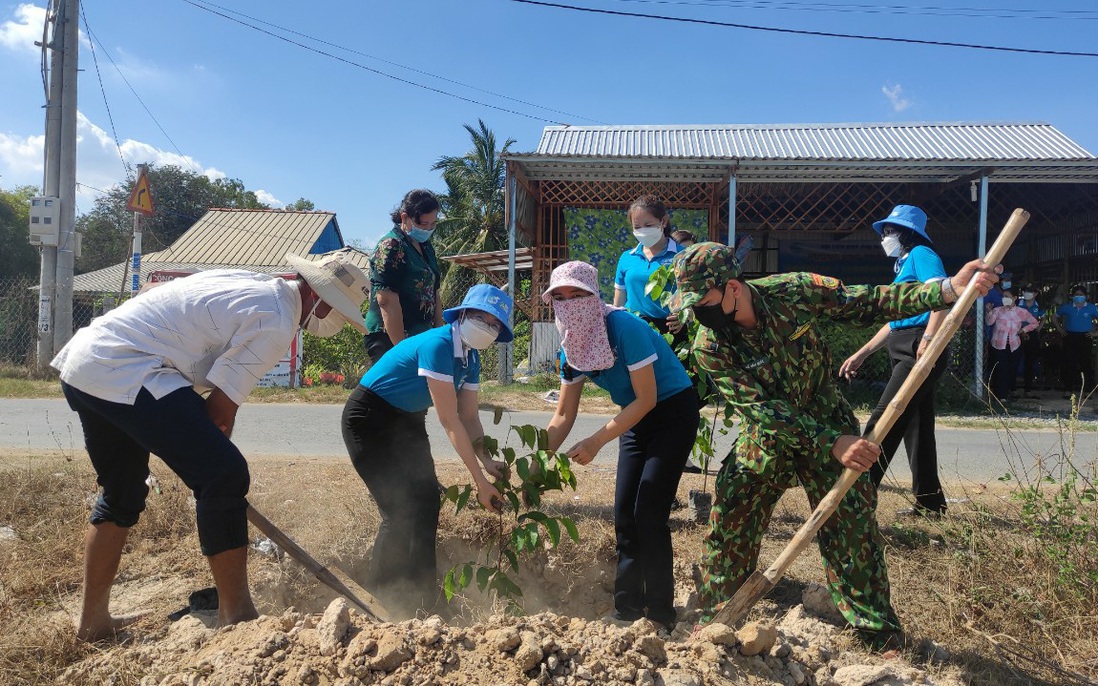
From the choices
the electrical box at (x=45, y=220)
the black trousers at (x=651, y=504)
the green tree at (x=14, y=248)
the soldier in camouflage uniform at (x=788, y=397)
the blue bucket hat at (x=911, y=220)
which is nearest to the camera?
the soldier in camouflage uniform at (x=788, y=397)

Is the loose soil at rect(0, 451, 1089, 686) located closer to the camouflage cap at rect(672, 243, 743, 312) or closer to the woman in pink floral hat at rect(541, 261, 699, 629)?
the woman in pink floral hat at rect(541, 261, 699, 629)

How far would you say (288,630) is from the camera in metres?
2.52

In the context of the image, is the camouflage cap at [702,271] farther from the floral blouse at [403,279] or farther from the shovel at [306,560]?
the floral blouse at [403,279]

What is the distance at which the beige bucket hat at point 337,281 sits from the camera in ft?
9.15

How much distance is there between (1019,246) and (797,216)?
5031mm

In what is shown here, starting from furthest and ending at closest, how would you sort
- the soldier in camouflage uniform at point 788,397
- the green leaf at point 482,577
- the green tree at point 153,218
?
the green tree at point 153,218 → the green leaf at point 482,577 → the soldier in camouflage uniform at point 788,397

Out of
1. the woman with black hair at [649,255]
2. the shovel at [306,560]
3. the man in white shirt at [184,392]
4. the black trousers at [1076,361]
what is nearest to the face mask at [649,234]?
the woman with black hair at [649,255]

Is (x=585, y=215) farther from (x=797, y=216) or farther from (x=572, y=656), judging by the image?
(x=572, y=656)

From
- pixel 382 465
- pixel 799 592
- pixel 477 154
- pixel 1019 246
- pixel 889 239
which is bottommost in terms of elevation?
pixel 799 592

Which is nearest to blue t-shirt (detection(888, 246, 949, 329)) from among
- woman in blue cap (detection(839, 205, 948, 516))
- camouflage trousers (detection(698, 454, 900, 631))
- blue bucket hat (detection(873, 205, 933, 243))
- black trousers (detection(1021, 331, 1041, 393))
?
woman in blue cap (detection(839, 205, 948, 516))

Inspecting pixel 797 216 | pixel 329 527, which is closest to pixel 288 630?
pixel 329 527

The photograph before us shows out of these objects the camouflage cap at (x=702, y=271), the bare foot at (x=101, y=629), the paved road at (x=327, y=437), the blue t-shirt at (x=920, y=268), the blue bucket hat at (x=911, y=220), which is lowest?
the bare foot at (x=101, y=629)

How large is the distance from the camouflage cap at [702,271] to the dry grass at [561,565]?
66.8 inches

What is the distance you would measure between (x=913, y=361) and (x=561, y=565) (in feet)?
7.29
